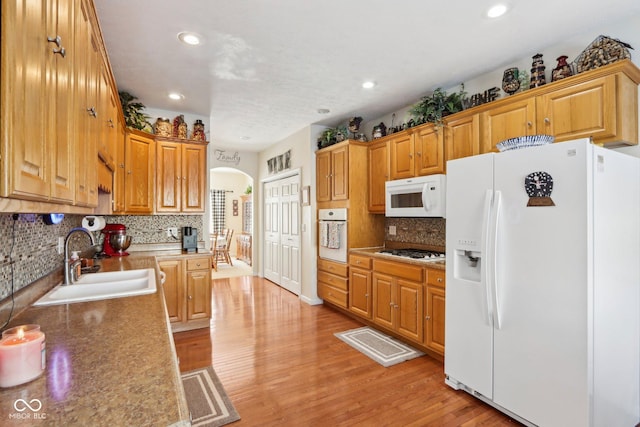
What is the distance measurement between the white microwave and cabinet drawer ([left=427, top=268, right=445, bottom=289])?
58 centimetres

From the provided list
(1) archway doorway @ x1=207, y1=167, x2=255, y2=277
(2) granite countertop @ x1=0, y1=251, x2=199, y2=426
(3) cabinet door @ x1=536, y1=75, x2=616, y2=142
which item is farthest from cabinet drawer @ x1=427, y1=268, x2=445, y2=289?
(1) archway doorway @ x1=207, y1=167, x2=255, y2=277

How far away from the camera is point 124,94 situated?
349 centimetres

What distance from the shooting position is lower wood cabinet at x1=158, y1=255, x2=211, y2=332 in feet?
11.8

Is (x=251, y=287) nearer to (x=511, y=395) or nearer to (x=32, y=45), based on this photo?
(x=511, y=395)

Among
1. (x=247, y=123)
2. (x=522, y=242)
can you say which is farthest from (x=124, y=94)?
(x=522, y=242)

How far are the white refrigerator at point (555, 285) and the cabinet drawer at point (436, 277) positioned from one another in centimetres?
45

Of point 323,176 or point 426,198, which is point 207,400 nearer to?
point 426,198

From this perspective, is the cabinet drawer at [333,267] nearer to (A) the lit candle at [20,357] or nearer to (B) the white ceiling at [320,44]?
(B) the white ceiling at [320,44]

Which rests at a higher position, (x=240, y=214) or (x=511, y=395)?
(x=240, y=214)

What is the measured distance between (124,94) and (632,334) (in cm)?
488

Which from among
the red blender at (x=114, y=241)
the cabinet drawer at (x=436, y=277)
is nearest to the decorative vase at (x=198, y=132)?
the red blender at (x=114, y=241)

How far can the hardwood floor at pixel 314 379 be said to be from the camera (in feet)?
7.14

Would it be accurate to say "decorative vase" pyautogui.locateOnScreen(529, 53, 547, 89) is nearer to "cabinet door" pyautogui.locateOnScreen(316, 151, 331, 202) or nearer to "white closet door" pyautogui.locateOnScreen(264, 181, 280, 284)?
"cabinet door" pyautogui.locateOnScreen(316, 151, 331, 202)

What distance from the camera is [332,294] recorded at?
451 centimetres
